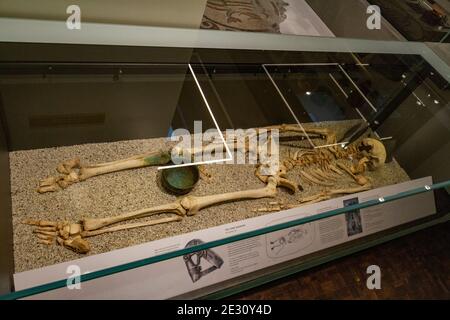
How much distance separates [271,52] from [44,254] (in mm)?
1222

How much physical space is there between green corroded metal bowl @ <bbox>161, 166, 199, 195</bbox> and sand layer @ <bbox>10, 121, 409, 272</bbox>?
0.03 m

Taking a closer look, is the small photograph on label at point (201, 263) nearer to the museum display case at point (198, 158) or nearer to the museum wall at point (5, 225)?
the museum display case at point (198, 158)

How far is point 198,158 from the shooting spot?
59.3 inches

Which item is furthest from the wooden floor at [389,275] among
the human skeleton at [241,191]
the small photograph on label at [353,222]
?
the human skeleton at [241,191]

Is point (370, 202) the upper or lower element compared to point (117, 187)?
lower

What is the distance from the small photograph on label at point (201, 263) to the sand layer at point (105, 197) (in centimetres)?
9

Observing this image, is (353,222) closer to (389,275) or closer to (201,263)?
(389,275)

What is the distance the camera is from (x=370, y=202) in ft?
4.81

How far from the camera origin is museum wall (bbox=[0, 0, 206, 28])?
125cm

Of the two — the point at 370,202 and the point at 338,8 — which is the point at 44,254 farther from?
the point at 338,8

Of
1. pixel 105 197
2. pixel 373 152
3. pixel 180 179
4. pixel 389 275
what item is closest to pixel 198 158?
pixel 180 179

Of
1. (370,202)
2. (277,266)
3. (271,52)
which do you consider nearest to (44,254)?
(277,266)

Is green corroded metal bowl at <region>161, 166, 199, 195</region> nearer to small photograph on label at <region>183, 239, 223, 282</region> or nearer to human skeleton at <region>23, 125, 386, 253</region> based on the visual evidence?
human skeleton at <region>23, 125, 386, 253</region>

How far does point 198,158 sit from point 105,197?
1.20 ft
